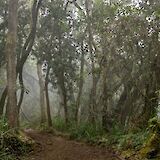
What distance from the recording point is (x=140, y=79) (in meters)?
16.3

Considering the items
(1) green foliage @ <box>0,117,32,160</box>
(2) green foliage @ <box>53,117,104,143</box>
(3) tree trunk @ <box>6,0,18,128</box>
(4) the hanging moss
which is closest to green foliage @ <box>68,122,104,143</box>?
(2) green foliage @ <box>53,117,104,143</box>

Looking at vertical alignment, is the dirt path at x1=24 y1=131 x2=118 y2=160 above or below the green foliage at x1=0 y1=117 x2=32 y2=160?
below

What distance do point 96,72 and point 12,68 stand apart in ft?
19.4

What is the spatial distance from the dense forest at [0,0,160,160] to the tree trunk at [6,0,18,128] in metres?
0.04

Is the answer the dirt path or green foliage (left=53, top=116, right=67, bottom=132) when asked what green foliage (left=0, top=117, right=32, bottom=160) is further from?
green foliage (left=53, top=116, right=67, bottom=132)

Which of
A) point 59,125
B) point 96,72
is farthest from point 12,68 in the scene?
point 59,125

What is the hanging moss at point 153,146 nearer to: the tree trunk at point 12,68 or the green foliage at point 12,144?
the green foliage at point 12,144

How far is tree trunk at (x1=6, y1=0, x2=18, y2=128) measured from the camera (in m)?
12.6

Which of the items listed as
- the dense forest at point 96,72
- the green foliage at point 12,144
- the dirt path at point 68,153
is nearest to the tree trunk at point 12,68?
the dense forest at point 96,72

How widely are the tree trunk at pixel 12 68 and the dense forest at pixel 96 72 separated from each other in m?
0.04

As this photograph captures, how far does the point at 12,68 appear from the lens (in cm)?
1295

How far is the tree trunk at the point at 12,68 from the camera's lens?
12646 mm

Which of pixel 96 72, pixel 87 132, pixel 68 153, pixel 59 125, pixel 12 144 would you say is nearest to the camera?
pixel 12 144

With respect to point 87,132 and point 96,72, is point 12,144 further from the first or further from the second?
point 96,72
